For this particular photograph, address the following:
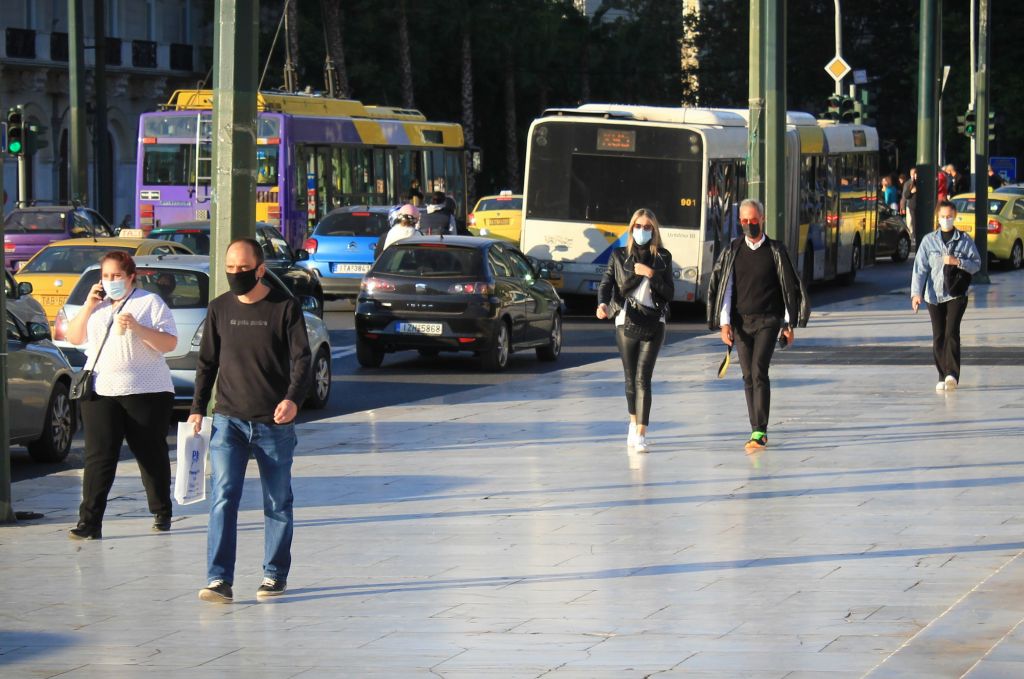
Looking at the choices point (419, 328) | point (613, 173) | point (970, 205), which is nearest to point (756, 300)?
point (419, 328)

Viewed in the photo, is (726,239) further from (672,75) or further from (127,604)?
(672,75)

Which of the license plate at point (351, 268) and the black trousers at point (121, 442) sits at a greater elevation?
the license plate at point (351, 268)

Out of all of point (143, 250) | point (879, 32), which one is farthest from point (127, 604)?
point (879, 32)

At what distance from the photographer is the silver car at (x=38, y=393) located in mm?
13500

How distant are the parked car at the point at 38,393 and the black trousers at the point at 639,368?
4107 mm

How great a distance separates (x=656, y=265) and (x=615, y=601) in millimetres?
5669

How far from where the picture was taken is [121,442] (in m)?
10.2

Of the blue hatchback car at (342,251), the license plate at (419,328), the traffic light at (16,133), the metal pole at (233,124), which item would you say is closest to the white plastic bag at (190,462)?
the metal pole at (233,124)

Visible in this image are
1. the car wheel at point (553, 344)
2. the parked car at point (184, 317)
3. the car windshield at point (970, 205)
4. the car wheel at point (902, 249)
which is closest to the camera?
the parked car at point (184, 317)

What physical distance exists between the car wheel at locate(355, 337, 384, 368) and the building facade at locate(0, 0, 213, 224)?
1119 inches

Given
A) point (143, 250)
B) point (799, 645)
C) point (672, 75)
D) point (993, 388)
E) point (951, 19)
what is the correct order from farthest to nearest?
point (672, 75) < point (951, 19) < point (143, 250) < point (993, 388) < point (799, 645)

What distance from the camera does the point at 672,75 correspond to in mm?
80250

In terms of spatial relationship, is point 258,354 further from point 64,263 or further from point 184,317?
point 64,263

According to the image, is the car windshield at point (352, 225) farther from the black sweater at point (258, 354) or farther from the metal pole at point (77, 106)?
the black sweater at point (258, 354)
